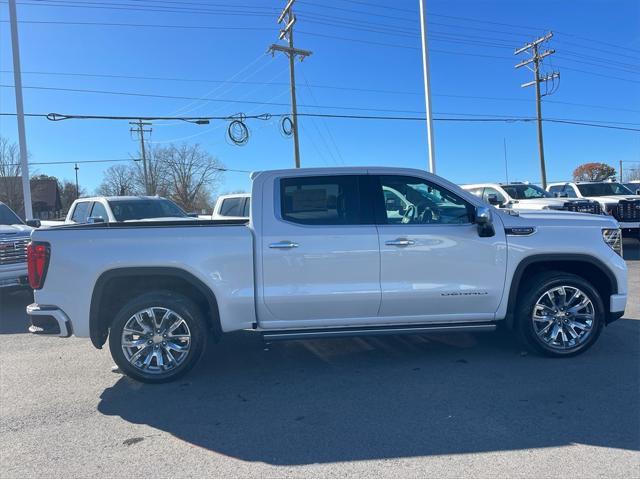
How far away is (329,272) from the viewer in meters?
4.58

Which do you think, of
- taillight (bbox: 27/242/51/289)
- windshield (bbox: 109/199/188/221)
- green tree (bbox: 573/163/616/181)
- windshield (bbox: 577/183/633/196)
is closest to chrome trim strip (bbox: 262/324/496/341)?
taillight (bbox: 27/242/51/289)

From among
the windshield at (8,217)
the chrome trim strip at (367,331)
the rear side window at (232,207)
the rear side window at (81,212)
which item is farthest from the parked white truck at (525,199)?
the windshield at (8,217)

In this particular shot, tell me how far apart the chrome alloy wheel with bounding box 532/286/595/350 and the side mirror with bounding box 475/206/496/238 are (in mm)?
877

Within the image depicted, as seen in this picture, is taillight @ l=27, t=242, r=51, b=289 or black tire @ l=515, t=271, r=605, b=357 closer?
taillight @ l=27, t=242, r=51, b=289

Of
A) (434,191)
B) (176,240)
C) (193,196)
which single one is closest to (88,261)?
(176,240)

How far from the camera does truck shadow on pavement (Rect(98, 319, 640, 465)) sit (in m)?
3.42

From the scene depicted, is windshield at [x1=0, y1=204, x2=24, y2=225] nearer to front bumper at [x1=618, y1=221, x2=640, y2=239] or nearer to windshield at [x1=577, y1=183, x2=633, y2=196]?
front bumper at [x1=618, y1=221, x2=640, y2=239]

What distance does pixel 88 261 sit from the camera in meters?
4.42

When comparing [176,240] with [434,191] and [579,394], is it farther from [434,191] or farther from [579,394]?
[579,394]

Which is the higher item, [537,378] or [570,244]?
[570,244]

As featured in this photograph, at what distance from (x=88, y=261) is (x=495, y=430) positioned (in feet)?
11.8

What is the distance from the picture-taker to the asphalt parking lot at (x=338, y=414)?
10.5 feet

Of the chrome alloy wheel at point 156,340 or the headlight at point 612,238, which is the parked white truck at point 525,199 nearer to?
the headlight at point 612,238

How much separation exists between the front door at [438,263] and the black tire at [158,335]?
174cm
